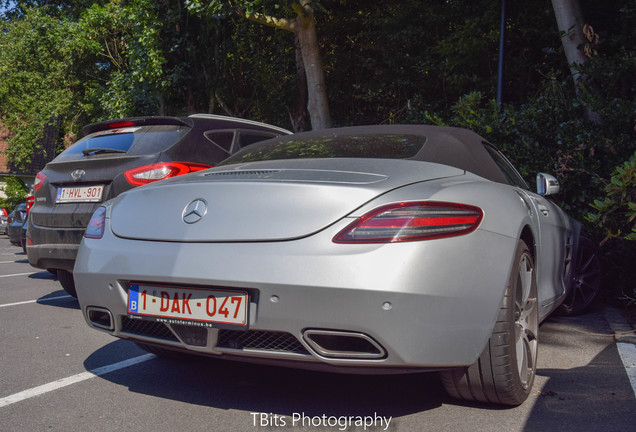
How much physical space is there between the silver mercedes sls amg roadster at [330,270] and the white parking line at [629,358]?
2.29 feet

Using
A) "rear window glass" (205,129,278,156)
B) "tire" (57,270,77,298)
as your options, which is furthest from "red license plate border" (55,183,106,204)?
"rear window glass" (205,129,278,156)

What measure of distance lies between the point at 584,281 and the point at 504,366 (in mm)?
3108

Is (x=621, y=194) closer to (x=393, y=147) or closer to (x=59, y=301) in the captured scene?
(x=393, y=147)

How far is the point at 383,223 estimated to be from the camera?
2400 mm

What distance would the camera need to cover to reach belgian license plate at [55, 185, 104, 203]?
16.3 ft

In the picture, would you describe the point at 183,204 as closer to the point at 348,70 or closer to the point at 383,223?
the point at 383,223

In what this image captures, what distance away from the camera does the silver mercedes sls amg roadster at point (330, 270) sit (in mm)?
2334

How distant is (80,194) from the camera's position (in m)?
5.05

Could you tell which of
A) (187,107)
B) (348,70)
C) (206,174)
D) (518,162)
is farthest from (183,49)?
(206,174)

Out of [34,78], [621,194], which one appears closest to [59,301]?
[621,194]

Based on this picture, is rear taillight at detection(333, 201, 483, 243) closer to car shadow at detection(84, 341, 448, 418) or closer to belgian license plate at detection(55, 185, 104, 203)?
car shadow at detection(84, 341, 448, 418)

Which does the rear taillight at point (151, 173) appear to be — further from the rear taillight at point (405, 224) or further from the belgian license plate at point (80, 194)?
the rear taillight at point (405, 224)

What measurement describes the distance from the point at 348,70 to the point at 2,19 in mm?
19909

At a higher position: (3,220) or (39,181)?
(39,181)
